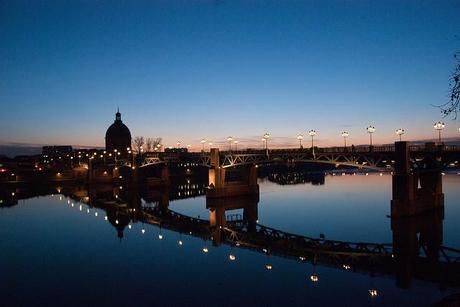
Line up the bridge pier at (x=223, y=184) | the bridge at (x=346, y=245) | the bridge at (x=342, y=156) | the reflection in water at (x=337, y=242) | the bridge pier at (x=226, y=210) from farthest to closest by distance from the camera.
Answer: the bridge pier at (x=223, y=184) < the bridge at (x=342, y=156) < the bridge pier at (x=226, y=210) < the reflection in water at (x=337, y=242) < the bridge at (x=346, y=245)

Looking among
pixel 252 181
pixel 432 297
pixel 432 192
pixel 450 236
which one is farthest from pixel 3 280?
pixel 252 181

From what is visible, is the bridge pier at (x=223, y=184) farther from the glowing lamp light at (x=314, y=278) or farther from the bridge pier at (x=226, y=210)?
the glowing lamp light at (x=314, y=278)

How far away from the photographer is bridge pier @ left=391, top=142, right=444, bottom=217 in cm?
4762

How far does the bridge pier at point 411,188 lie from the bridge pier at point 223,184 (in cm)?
3332

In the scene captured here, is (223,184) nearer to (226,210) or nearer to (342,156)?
(226,210)

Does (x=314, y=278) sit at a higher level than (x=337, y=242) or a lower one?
higher

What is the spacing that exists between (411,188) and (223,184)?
3699 cm

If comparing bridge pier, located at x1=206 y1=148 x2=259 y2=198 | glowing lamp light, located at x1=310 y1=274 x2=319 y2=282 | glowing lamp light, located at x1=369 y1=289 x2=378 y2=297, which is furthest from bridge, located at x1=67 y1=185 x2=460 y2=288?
bridge pier, located at x1=206 y1=148 x2=259 y2=198

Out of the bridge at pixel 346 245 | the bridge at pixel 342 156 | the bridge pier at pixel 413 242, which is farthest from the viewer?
the bridge at pixel 342 156

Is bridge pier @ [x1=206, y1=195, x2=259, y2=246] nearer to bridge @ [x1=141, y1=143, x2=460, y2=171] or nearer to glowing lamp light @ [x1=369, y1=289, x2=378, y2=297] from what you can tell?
bridge @ [x1=141, y1=143, x2=460, y2=171]

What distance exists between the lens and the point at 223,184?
77562 millimetres

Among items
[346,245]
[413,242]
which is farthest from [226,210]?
[413,242]

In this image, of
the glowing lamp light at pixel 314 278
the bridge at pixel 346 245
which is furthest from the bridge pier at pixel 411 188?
the glowing lamp light at pixel 314 278

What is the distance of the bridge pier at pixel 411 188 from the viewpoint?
4762 cm
